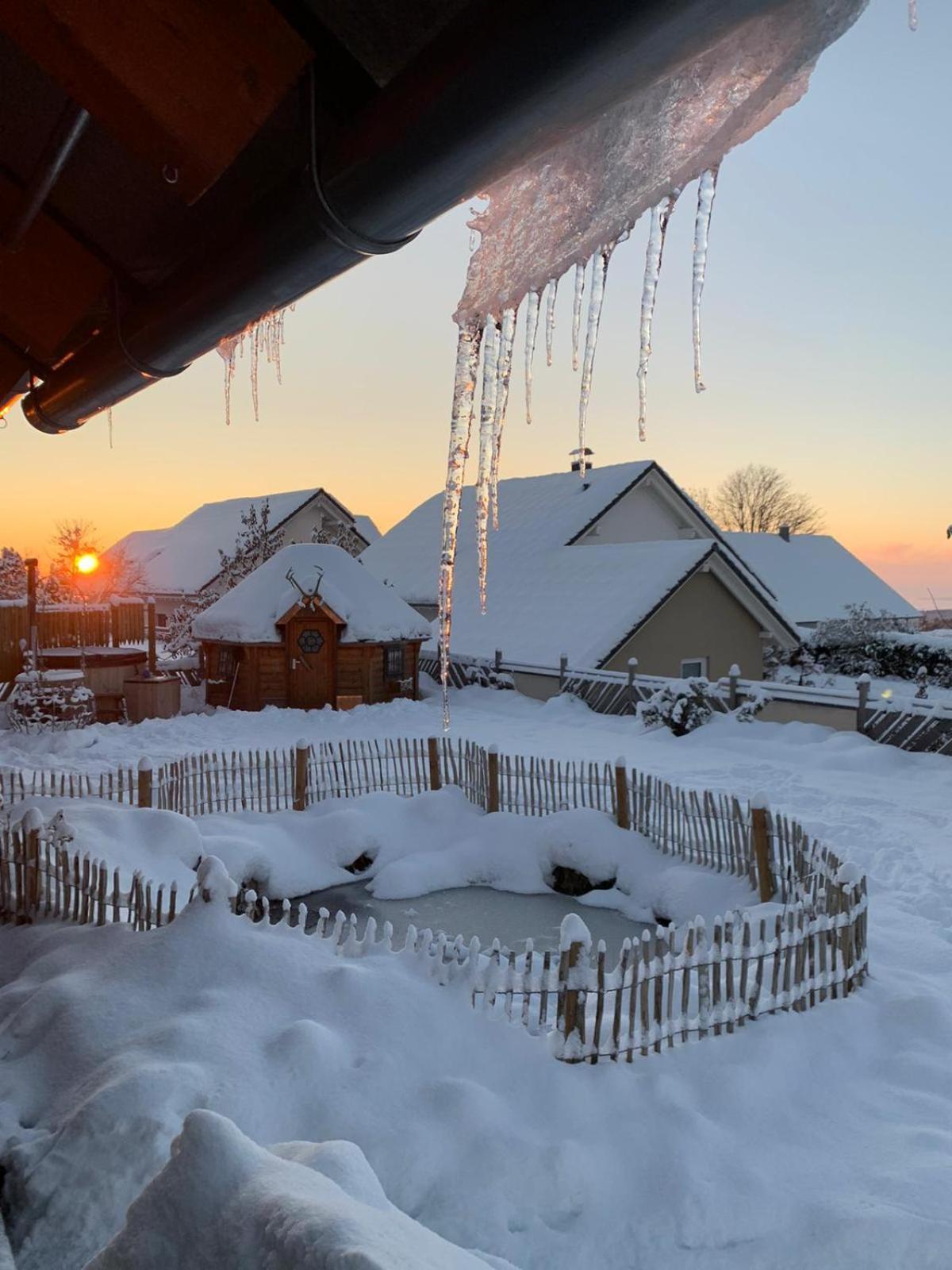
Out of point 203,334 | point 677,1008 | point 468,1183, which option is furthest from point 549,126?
point 677,1008

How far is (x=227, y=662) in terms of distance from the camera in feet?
69.3

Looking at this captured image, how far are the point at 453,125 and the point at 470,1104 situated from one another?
15.1ft

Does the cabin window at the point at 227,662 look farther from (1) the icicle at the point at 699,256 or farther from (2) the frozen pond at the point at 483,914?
(1) the icicle at the point at 699,256

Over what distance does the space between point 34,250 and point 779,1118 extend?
19.4 feet

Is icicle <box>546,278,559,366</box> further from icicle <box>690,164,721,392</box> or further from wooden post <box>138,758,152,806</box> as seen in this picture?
wooden post <box>138,758,152,806</box>

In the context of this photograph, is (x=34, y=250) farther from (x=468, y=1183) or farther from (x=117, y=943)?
(x=468, y=1183)

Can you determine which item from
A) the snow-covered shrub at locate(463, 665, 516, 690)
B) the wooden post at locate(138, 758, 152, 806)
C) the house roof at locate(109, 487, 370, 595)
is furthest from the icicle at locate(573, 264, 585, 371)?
the house roof at locate(109, 487, 370, 595)

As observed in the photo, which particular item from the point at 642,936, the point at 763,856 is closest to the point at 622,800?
the point at 763,856

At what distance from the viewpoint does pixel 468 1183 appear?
429cm

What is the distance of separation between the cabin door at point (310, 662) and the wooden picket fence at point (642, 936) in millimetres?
8745

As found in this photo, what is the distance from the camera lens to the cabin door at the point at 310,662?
67.7 feet

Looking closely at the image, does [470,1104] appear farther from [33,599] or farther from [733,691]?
[33,599]

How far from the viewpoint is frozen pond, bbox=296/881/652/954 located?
374 inches

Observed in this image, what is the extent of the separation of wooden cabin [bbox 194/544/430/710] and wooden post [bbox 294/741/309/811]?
8.50 m
